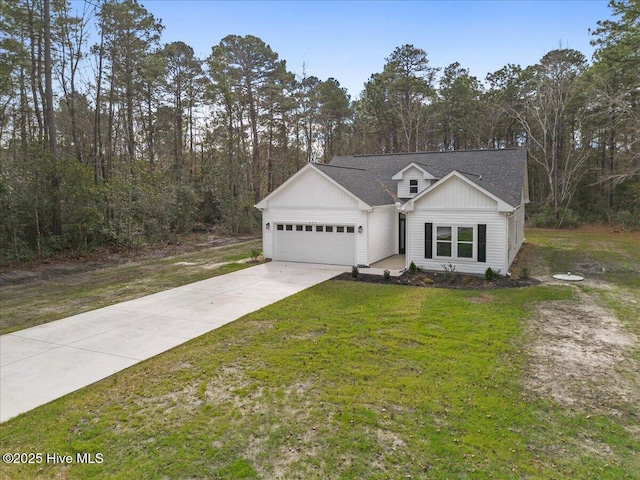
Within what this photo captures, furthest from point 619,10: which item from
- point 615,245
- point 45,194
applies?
point 45,194

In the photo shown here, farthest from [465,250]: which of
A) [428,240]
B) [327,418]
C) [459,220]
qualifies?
[327,418]

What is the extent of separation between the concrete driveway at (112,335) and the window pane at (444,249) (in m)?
4.58

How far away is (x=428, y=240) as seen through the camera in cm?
1511

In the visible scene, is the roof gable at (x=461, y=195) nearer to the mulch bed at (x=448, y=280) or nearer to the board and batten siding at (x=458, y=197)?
the board and batten siding at (x=458, y=197)

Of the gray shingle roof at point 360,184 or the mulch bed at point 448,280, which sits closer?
the mulch bed at point 448,280

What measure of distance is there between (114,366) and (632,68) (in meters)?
30.9

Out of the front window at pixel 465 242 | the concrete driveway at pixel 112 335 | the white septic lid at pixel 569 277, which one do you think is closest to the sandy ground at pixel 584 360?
the white septic lid at pixel 569 277

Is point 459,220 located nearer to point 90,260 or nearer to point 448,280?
point 448,280

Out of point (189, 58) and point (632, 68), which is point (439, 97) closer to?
point (632, 68)

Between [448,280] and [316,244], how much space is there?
5996 mm

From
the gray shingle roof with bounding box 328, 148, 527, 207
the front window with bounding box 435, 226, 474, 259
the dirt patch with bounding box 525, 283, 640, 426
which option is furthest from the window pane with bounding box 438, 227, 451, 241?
the dirt patch with bounding box 525, 283, 640, 426

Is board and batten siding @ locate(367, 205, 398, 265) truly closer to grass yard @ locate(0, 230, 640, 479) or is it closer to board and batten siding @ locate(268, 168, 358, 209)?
board and batten siding @ locate(268, 168, 358, 209)

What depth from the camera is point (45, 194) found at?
17.5m

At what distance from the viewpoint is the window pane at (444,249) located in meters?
14.8
